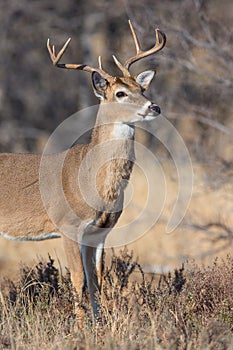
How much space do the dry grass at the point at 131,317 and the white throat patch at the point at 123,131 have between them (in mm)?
1290

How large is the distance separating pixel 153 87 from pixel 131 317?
6030mm

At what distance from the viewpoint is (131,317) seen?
6.40 metres

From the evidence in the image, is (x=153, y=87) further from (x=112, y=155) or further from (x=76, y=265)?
(x=76, y=265)

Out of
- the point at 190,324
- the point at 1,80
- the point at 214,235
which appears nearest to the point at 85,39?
the point at 1,80

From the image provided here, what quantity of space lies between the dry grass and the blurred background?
2.27m

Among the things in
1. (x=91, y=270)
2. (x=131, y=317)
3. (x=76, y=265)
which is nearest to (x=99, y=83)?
(x=76, y=265)

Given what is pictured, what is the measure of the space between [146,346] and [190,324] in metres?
0.85

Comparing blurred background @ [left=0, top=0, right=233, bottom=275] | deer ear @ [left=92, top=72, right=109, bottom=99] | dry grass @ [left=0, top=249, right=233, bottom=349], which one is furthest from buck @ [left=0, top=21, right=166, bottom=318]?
blurred background @ [left=0, top=0, right=233, bottom=275]

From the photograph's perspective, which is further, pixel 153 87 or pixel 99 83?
pixel 153 87

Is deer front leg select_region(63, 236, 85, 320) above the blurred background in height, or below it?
below

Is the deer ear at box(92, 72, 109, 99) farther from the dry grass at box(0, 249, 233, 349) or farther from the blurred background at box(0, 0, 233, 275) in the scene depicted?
the blurred background at box(0, 0, 233, 275)

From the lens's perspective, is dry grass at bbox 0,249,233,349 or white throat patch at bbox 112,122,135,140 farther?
white throat patch at bbox 112,122,135,140

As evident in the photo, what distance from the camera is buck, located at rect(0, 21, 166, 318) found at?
7320mm

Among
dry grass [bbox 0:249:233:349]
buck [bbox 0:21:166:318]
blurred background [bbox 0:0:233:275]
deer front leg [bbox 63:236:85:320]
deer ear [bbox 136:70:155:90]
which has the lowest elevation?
dry grass [bbox 0:249:233:349]
